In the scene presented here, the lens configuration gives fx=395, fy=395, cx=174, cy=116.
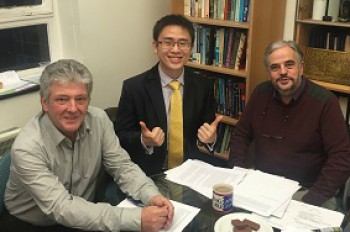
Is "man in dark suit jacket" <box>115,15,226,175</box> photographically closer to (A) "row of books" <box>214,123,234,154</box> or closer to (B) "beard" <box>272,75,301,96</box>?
(B) "beard" <box>272,75,301,96</box>

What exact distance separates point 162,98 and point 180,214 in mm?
797

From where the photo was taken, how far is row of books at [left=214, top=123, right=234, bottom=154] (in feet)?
10.2

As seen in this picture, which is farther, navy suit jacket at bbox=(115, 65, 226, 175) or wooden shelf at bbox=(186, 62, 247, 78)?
wooden shelf at bbox=(186, 62, 247, 78)

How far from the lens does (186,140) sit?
86.8 inches

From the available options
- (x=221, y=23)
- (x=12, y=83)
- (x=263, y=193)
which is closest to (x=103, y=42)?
(x=12, y=83)

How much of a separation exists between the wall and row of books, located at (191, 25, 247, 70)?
404 mm

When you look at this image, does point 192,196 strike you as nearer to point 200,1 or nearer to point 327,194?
point 327,194

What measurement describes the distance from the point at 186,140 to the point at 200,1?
1189 millimetres

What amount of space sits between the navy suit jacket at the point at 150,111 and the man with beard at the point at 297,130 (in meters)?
0.31

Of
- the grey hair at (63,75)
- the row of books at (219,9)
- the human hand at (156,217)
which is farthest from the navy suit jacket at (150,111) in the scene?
the row of books at (219,9)

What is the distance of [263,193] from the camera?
159 centimetres

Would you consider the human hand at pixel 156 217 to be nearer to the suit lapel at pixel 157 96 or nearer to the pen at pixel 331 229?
the pen at pixel 331 229

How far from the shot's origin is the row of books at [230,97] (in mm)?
2939

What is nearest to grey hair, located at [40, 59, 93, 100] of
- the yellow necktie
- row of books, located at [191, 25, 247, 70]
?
the yellow necktie
